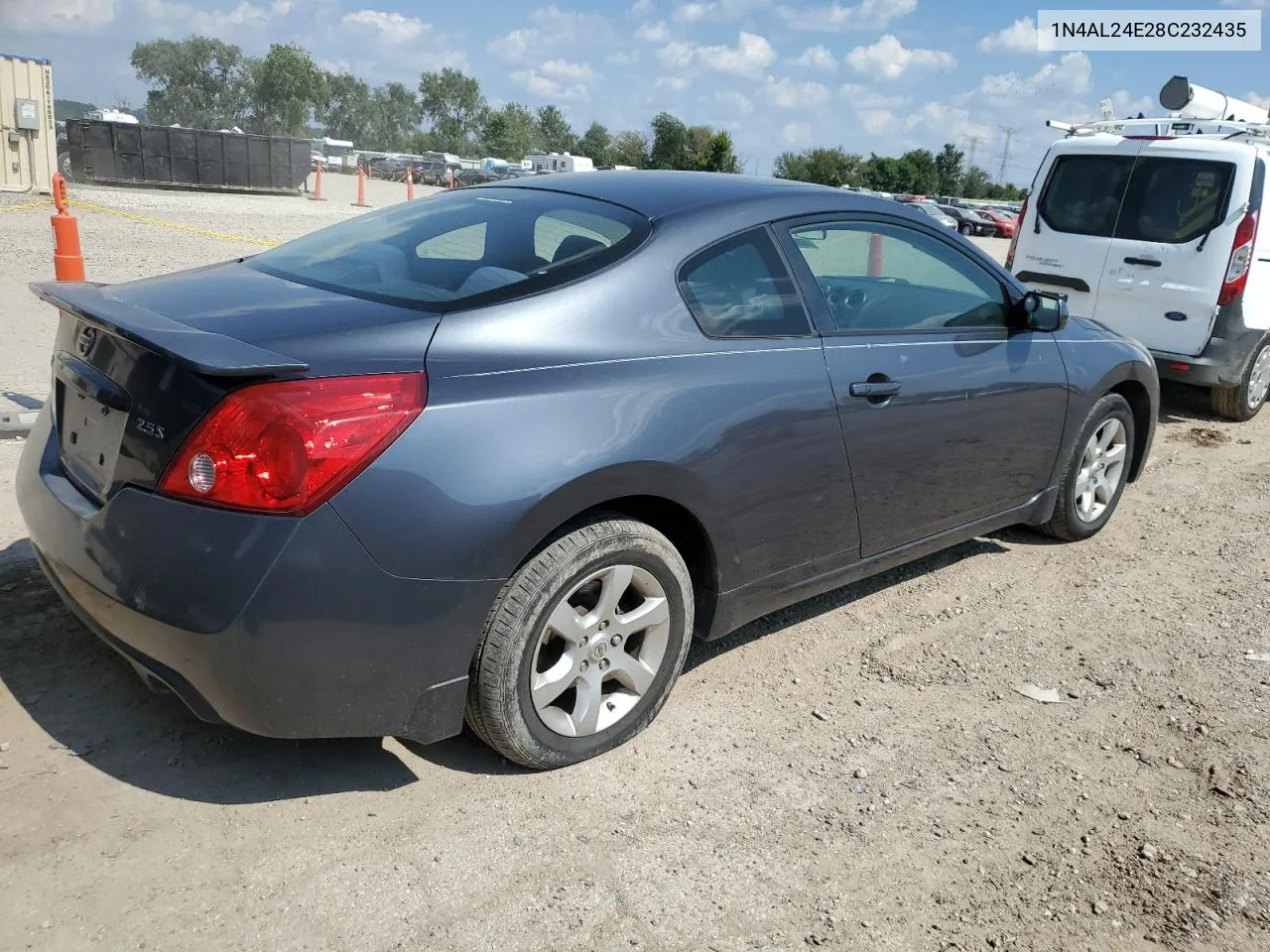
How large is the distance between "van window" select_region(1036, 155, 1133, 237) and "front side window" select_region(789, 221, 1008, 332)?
4.45 m

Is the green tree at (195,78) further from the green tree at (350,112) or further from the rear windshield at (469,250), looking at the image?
the rear windshield at (469,250)

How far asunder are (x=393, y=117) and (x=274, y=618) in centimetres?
15821

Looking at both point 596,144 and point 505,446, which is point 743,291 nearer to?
point 505,446

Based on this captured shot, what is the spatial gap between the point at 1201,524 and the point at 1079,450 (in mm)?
1351

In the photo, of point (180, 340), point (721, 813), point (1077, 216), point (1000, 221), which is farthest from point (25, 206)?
point (1000, 221)


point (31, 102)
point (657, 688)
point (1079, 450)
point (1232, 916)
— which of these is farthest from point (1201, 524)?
point (31, 102)

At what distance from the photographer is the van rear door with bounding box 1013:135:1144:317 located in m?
7.85

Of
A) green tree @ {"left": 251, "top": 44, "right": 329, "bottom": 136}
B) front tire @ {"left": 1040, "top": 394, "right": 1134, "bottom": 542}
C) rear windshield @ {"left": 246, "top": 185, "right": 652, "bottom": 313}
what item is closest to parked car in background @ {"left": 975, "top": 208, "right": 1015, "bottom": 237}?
front tire @ {"left": 1040, "top": 394, "right": 1134, "bottom": 542}

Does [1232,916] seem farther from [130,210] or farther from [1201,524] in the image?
[130,210]

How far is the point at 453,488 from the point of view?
2.41 m

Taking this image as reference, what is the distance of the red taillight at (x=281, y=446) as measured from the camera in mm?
2277

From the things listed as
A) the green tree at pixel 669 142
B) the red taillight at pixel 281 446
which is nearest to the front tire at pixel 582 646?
the red taillight at pixel 281 446

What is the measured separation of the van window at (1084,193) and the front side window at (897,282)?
4449 mm

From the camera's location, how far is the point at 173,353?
232 cm
